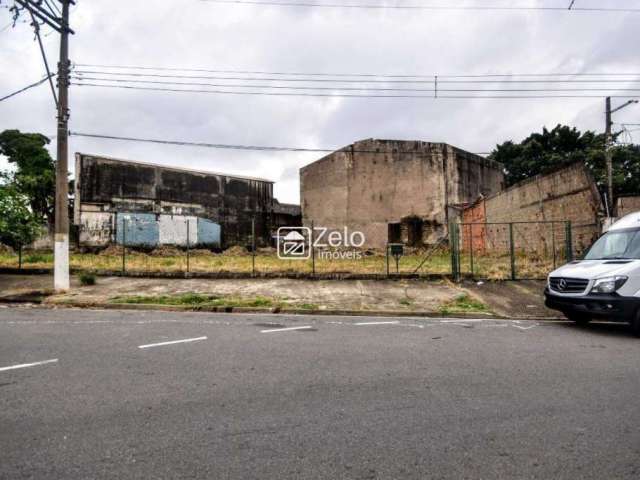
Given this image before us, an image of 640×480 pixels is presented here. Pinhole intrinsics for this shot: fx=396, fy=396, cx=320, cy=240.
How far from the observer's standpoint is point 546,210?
15906mm

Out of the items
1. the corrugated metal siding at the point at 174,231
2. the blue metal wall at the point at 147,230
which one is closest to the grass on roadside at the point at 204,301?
the blue metal wall at the point at 147,230

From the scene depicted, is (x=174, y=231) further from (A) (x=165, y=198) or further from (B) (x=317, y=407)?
(B) (x=317, y=407)

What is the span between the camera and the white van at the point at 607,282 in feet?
20.7

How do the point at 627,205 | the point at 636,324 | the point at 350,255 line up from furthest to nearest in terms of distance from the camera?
the point at 350,255 → the point at 627,205 → the point at 636,324

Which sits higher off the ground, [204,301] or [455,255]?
[455,255]

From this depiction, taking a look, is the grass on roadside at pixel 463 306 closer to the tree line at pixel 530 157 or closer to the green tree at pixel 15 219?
the green tree at pixel 15 219

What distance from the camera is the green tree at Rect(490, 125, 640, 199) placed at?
33.0 metres

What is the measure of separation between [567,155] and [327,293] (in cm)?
3478

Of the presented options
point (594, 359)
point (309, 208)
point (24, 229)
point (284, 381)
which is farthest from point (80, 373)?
point (309, 208)

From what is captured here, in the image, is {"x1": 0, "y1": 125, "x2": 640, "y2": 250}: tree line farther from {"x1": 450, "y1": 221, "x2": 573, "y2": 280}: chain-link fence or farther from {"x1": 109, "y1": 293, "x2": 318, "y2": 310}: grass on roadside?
{"x1": 109, "y1": 293, "x2": 318, "y2": 310}: grass on roadside

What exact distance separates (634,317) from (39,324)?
1001cm

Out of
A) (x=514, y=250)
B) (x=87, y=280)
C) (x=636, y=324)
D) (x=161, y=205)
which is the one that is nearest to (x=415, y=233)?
(x=514, y=250)

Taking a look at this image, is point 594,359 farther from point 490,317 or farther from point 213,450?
point 213,450

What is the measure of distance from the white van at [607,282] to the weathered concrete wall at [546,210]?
18.2ft
